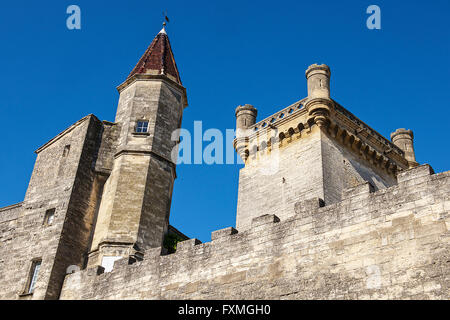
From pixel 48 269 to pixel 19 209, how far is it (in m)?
3.57

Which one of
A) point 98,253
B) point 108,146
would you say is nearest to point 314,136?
point 108,146

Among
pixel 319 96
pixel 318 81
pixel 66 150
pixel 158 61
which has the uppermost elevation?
pixel 158 61

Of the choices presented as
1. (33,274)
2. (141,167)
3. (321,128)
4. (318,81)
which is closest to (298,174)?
(321,128)

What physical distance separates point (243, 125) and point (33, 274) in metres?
9.68

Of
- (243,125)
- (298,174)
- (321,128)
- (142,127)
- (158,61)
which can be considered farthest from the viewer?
(243,125)

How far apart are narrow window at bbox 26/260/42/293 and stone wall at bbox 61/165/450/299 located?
371cm

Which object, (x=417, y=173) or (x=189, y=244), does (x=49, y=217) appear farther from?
(x=417, y=173)

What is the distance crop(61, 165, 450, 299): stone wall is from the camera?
8.89 metres

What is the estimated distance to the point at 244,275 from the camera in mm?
11031

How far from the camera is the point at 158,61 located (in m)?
20.0

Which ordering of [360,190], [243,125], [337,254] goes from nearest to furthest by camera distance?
[337,254] → [360,190] → [243,125]

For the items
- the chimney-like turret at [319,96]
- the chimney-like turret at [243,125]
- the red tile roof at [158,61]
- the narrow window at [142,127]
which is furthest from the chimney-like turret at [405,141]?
the narrow window at [142,127]

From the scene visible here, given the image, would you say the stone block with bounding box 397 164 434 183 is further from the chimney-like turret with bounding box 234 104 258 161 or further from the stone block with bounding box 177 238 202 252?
the chimney-like turret with bounding box 234 104 258 161

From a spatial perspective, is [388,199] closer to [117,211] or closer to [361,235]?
[361,235]
